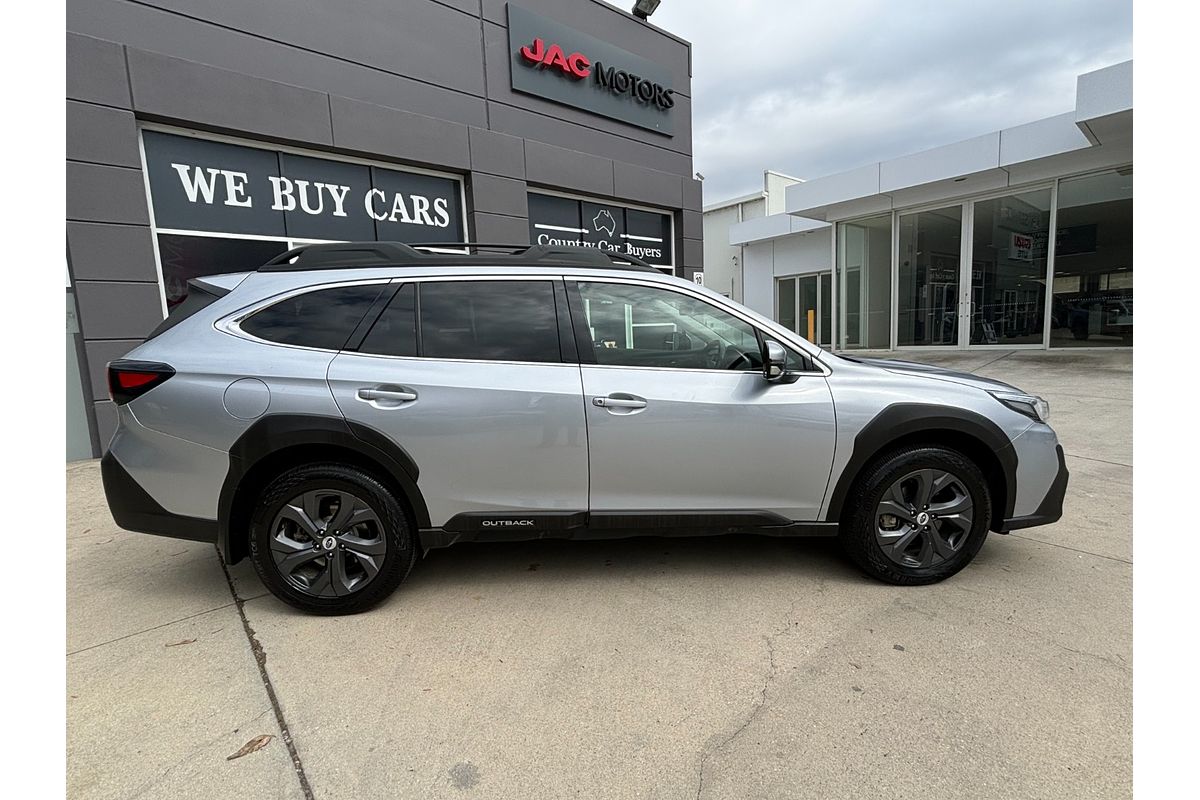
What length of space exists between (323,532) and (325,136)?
663 cm

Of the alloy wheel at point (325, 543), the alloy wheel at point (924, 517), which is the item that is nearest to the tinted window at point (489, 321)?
the alloy wheel at point (325, 543)

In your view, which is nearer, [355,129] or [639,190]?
[355,129]

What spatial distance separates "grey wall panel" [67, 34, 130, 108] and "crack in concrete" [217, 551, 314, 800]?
19.9 feet

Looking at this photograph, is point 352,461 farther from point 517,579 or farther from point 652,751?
point 652,751

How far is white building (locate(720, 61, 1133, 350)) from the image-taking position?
447 inches

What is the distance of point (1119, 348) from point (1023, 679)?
44.2 feet

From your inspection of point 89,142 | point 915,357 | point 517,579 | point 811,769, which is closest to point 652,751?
point 811,769

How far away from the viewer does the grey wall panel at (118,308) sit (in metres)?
6.12

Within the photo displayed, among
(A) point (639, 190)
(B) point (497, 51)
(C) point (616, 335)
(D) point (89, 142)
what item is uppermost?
(B) point (497, 51)

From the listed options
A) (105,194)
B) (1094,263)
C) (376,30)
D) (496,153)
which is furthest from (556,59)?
(1094,263)

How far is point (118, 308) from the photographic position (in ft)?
20.7

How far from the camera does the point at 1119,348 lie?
11.7m

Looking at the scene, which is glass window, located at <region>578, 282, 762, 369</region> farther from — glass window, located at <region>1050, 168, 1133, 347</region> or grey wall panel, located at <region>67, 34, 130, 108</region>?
glass window, located at <region>1050, 168, 1133, 347</region>

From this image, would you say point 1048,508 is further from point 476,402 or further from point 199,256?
point 199,256
